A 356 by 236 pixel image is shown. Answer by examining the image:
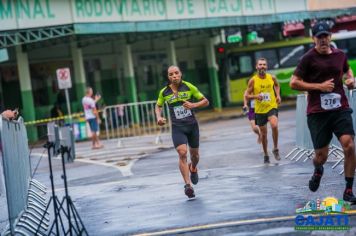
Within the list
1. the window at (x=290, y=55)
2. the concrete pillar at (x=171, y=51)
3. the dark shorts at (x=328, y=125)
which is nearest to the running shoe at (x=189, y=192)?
the dark shorts at (x=328, y=125)

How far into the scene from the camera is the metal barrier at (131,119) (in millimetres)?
23359

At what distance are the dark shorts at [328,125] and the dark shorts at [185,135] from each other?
251cm

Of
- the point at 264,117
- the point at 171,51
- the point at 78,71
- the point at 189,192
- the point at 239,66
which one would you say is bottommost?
the point at 189,192

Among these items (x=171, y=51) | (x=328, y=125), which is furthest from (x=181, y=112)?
(x=171, y=51)

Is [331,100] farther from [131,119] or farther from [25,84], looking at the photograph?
[25,84]

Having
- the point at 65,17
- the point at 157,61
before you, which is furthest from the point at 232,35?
the point at 65,17

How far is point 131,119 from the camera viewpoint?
77.3ft

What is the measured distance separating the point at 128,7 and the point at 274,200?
77.5ft

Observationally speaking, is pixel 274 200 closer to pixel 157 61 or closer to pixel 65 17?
pixel 65 17

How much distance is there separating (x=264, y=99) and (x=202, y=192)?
3.57 meters

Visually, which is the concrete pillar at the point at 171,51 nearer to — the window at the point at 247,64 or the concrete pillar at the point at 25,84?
the window at the point at 247,64

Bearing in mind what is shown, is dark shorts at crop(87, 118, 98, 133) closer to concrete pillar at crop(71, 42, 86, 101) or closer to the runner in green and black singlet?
concrete pillar at crop(71, 42, 86, 101)

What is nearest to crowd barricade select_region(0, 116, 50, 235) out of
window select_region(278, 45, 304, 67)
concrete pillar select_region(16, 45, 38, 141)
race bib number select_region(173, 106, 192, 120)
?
race bib number select_region(173, 106, 192, 120)

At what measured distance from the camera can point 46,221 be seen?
31.7ft
